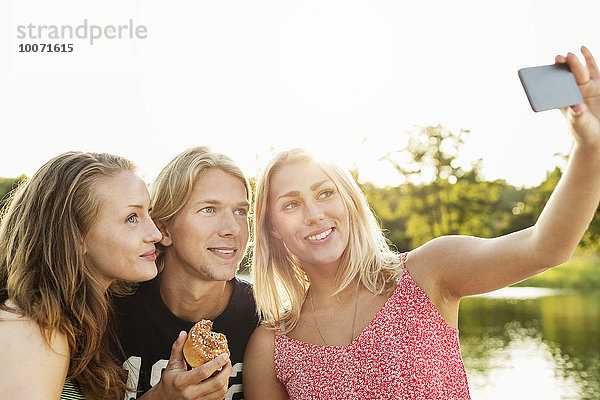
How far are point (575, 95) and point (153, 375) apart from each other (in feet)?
10.0

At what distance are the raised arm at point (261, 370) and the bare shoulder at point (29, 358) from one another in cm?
123

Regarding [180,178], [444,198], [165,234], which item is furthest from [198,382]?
→ [444,198]

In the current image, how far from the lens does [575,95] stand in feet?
8.48

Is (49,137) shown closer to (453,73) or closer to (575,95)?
(453,73)

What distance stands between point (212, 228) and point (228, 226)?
110 mm

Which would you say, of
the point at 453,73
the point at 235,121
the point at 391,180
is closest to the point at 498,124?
the point at 453,73

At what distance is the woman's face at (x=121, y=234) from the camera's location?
12.7 ft

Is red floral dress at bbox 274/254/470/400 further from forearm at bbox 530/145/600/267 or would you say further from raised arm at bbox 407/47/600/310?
forearm at bbox 530/145/600/267

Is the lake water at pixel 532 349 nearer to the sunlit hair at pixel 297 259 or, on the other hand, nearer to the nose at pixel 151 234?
the sunlit hair at pixel 297 259

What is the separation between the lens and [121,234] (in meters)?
3.91

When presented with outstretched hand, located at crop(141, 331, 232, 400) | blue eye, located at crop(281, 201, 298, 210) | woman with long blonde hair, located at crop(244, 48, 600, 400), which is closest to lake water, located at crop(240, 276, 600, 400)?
woman with long blonde hair, located at crop(244, 48, 600, 400)

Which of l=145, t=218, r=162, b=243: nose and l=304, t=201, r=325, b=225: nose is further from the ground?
l=304, t=201, r=325, b=225: nose

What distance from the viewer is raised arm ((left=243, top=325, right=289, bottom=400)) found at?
4.19 metres

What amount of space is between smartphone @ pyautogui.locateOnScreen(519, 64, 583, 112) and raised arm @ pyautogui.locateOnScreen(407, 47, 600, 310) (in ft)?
0.15
